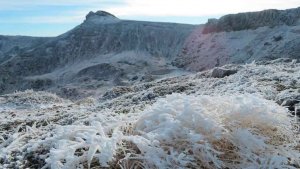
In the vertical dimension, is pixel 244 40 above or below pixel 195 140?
below

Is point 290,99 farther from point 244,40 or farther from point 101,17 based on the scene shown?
point 101,17

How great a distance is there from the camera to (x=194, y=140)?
3.86 metres

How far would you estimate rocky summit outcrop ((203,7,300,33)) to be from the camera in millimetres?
44875

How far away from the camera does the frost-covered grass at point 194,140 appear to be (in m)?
3.86

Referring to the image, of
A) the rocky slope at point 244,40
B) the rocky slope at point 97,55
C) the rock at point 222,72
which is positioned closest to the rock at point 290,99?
the rock at point 222,72

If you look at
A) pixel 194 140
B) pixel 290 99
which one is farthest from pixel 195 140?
pixel 290 99

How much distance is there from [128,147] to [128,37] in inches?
2306

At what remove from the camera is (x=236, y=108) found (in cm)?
422

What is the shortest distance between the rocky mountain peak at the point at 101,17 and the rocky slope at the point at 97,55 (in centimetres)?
20

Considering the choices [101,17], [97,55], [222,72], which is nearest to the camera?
[222,72]

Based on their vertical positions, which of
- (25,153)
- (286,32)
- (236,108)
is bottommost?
(286,32)

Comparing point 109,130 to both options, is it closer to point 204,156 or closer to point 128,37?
point 204,156

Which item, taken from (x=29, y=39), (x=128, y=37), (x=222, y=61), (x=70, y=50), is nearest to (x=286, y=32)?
(x=222, y=61)

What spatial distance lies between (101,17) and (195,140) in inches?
2748
